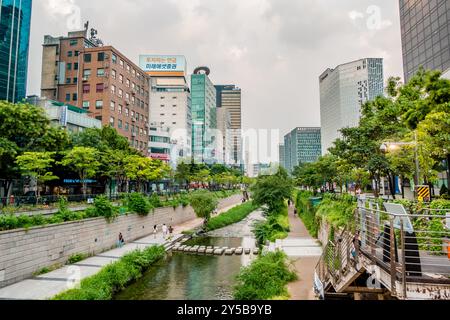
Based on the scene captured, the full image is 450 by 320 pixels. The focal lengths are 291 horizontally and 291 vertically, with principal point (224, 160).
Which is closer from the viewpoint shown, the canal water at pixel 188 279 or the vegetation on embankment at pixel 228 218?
the canal water at pixel 188 279

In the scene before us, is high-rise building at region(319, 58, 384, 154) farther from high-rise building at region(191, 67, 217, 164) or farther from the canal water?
high-rise building at region(191, 67, 217, 164)

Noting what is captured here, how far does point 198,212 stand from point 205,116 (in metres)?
78.0

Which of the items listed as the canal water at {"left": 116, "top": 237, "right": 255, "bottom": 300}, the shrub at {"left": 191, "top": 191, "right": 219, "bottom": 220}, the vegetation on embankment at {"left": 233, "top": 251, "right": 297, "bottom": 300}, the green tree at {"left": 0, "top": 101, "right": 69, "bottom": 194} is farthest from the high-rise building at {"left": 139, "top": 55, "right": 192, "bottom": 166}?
the vegetation on embankment at {"left": 233, "top": 251, "right": 297, "bottom": 300}

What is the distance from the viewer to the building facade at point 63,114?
1346 inches

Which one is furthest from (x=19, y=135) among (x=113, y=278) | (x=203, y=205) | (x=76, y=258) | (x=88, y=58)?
(x=88, y=58)

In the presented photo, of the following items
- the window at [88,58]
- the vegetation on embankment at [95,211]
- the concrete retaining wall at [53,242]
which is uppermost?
the window at [88,58]

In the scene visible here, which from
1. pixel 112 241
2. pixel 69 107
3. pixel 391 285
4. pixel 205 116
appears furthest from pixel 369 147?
pixel 205 116

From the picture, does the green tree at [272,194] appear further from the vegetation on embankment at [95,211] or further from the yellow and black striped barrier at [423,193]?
the yellow and black striped barrier at [423,193]

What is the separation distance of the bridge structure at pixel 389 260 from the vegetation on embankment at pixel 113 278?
829cm

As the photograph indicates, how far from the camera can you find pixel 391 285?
4328mm

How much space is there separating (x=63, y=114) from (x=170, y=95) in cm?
4828

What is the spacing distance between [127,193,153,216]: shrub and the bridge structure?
754 inches

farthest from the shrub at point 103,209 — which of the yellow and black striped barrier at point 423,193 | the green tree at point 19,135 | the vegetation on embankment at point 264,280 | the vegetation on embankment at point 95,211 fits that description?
the yellow and black striped barrier at point 423,193
